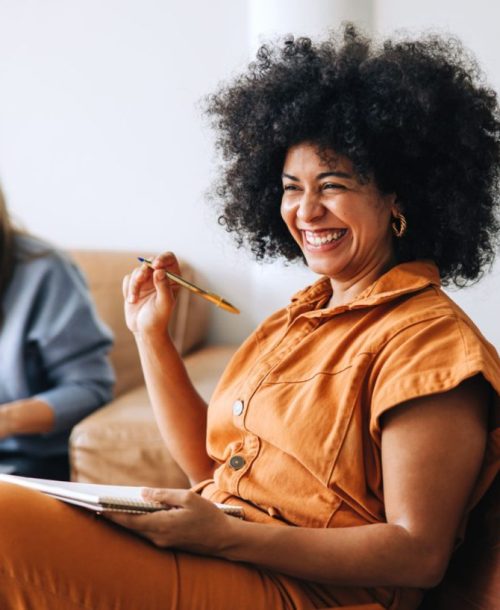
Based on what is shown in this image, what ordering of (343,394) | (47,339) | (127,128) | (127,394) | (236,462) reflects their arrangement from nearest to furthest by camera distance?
(343,394) < (236,462) < (47,339) < (127,394) < (127,128)

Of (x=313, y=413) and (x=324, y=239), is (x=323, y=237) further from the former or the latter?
(x=313, y=413)

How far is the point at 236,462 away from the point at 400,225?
43cm

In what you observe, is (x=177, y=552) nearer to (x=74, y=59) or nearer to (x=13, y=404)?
(x=13, y=404)

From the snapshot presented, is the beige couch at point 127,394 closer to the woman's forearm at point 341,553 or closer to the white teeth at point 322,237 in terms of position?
the white teeth at point 322,237

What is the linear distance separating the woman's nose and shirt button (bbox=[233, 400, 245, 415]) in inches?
11.3

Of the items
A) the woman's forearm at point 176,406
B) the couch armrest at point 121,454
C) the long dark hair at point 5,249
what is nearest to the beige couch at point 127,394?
the couch armrest at point 121,454

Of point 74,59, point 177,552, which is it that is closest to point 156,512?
point 177,552

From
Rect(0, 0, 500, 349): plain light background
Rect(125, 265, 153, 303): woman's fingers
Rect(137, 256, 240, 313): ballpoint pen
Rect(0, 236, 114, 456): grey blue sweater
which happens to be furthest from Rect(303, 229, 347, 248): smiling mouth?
Rect(0, 0, 500, 349): plain light background

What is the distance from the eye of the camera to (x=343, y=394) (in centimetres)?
131

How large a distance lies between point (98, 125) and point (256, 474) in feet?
6.66

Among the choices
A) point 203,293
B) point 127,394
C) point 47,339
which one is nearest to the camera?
point 203,293

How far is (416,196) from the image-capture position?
1472 mm

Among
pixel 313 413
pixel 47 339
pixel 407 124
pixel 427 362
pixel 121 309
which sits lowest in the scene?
pixel 121 309

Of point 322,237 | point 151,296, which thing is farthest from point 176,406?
point 322,237
